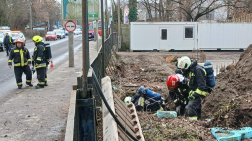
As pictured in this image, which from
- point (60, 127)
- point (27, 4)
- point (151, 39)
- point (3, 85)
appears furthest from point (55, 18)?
point (60, 127)

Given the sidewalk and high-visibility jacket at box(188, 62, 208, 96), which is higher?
high-visibility jacket at box(188, 62, 208, 96)

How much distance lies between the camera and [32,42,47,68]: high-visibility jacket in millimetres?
11134

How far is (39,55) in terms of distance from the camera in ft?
36.5

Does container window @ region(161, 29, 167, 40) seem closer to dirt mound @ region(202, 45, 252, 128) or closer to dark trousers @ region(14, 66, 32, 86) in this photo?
dirt mound @ region(202, 45, 252, 128)

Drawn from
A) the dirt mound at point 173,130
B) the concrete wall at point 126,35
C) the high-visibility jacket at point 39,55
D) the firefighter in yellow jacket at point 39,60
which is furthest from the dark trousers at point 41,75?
the concrete wall at point 126,35

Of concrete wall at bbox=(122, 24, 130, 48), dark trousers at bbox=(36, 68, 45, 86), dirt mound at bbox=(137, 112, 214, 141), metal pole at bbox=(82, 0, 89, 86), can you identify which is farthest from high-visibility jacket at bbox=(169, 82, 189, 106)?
concrete wall at bbox=(122, 24, 130, 48)

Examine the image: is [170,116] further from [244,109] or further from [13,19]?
[13,19]

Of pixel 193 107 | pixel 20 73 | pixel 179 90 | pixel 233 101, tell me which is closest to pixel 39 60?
pixel 20 73

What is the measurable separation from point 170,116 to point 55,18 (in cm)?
8857

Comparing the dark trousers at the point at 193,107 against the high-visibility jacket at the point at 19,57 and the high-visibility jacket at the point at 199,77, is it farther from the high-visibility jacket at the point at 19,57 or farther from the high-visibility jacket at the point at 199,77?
the high-visibility jacket at the point at 19,57

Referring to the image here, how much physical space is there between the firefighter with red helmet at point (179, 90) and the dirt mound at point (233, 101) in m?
0.75

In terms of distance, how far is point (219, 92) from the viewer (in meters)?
9.55

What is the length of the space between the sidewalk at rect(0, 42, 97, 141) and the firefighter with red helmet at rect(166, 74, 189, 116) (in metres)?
2.62

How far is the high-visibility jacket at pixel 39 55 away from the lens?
11134 mm
